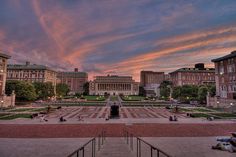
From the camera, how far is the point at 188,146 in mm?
16688

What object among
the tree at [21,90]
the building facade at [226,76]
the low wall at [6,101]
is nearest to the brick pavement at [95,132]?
the low wall at [6,101]

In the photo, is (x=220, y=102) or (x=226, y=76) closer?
(x=220, y=102)

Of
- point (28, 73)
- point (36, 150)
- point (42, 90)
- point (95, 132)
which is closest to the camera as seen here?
point (36, 150)

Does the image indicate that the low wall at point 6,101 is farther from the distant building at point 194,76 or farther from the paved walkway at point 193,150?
the distant building at point 194,76

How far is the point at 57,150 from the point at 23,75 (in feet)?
416

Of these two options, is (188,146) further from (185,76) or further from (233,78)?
(185,76)

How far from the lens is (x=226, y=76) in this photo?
68.4 meters

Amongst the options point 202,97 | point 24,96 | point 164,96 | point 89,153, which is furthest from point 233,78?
point 24,96

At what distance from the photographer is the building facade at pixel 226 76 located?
211 ft

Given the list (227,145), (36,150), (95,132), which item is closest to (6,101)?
(95,132)

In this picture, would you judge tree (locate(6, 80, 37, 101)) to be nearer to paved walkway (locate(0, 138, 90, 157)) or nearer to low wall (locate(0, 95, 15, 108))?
low wall (locate(0, 95, 15, 108))

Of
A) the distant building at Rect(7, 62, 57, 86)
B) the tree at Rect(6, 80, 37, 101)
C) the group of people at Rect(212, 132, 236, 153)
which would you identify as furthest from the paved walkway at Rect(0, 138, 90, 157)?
the distant building at Rect(7, 62, 57, 86)

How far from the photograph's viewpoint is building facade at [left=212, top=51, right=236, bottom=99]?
6431 centimetres

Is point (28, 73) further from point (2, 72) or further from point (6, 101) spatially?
point (6, 101)
